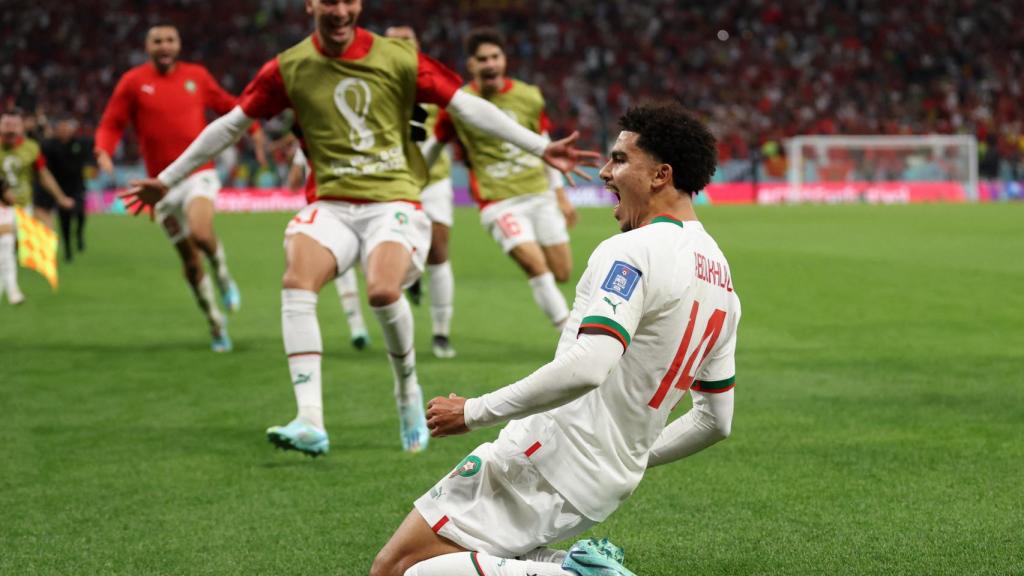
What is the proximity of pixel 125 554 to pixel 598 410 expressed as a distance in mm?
2121

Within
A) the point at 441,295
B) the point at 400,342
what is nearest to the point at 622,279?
the point at 400,342

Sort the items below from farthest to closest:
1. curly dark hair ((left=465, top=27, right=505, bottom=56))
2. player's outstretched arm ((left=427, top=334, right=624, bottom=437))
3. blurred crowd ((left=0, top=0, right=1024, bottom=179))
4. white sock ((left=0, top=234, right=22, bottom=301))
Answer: blurred crowd ((left=0, top=0, right=1024, bottom=179)), white sock ((left=0, top=234, right=22, bottom=301)), curly dark hair ((left=465, top=27, right=505, bottom=56)), player's outstretched arm ((left=427, top=334, right=624, bottom=437))

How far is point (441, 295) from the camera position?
32.9ft

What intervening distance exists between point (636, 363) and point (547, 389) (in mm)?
325

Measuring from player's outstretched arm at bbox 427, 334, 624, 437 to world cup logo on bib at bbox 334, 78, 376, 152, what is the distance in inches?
133

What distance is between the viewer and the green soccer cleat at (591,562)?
3326mm

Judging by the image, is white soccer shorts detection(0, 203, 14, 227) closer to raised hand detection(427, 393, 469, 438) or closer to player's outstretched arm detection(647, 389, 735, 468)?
player's outstretched arm detection(647, 389, 735, 468)

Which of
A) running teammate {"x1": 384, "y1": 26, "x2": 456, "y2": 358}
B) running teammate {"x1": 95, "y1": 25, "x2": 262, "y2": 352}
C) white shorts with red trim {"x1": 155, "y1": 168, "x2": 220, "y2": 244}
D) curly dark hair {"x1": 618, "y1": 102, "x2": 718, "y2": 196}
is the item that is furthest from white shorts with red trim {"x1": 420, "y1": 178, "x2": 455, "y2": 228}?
curly dark hair {"x1": 618, "y1": 102, "x2": 718, "y2": 196}

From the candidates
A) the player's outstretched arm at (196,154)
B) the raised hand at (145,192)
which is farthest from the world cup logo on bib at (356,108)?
the raised hand at (145,192)

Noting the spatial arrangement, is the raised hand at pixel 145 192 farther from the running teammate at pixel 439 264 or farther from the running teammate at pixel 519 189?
the running teammate at pixel 519 189

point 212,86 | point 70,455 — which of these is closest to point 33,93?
point 212,86

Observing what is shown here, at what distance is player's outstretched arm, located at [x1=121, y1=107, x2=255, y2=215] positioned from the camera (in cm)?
620

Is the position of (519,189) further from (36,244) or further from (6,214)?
(6,214)

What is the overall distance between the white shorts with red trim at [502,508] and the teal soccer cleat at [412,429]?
9.41ft
